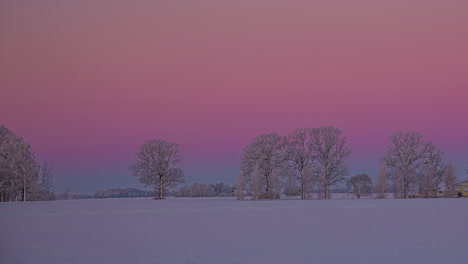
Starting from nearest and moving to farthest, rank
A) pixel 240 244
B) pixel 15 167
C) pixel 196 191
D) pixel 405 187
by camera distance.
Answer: pixel 240 244
pixel 15 167
pixel 405 187
pixel 196 191

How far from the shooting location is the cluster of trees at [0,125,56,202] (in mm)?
59062

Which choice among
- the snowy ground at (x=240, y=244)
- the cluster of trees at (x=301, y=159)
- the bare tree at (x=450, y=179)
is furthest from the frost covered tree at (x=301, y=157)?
the snowy ground at (x=240, y=244)

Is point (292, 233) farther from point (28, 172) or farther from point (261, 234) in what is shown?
point (28, 172)

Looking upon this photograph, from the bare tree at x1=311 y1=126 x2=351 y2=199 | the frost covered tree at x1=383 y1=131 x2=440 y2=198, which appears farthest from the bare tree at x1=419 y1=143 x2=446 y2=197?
the bare tree at x1=311 y1=126 x2=351 y2=199

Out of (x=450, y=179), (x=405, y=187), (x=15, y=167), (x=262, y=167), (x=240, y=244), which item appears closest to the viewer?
(x=240, y=244)

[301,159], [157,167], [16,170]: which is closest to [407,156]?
[301,159]

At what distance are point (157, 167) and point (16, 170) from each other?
67.8 feet

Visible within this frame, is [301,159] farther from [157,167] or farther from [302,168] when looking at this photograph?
[157,167]

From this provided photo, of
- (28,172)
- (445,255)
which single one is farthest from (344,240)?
(28,172)

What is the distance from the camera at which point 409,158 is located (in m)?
75.4

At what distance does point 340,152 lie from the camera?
7138cm

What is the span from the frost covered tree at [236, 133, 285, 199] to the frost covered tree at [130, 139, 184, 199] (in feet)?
34.3

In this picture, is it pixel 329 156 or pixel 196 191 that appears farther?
pixel 196 191

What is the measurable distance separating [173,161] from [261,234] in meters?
57.2
